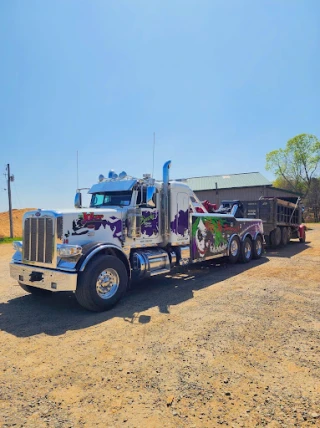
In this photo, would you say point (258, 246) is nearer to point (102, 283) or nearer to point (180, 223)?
point (180, 223)

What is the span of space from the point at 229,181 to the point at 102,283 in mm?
32758

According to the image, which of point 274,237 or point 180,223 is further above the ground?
point 180,223

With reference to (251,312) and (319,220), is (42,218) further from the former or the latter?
(319,220)

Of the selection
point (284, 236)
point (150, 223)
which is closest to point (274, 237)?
point (284, 236)

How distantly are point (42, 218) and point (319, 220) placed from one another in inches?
1854

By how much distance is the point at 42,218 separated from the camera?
5836 mm

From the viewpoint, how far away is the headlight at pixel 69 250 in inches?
214

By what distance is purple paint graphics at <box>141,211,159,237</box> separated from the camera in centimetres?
716

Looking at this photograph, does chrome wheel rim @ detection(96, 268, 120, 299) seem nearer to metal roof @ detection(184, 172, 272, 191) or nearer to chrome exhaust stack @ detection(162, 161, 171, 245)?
chrome exhaust stack @ detection(162, 161, 171, 245)

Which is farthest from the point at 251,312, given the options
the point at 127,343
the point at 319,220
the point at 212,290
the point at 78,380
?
the point at 319,220

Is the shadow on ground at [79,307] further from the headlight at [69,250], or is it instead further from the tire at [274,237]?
the tire at [274,237]

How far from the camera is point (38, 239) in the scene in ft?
19.4

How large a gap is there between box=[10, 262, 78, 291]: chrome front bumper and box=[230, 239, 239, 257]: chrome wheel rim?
21.4ft

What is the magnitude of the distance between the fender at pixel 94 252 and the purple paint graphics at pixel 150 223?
1028mm
